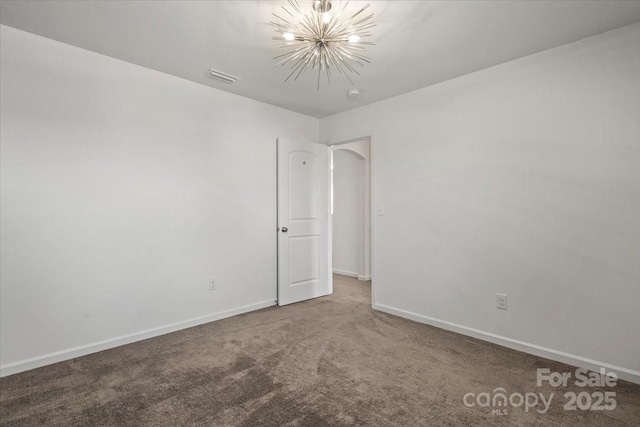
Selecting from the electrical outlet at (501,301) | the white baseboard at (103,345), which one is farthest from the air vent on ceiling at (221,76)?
the electrical outlet at (501,301)

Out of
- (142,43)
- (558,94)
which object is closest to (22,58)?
(142,43)

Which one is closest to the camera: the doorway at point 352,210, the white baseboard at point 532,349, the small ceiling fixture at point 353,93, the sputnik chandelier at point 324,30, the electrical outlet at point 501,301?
the sputnik chandelier at point 324,30

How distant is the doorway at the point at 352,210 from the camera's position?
5.36m

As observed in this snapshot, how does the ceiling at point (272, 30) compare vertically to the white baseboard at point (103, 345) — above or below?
above

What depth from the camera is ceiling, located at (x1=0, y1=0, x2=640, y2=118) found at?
6.58 ft

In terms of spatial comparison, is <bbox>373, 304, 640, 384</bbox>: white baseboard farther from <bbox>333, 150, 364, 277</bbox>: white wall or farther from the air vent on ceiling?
the air vent on ceiling

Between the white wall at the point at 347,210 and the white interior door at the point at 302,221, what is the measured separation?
1334 mm

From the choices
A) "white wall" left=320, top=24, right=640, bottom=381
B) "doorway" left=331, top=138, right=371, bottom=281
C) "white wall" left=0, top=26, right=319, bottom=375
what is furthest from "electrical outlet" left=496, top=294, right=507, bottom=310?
"doorway" left=331, top=138, right=371, bottom=281

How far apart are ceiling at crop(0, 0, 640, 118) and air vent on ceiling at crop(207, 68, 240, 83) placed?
0.08m

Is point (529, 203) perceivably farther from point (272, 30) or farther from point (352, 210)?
point (352, 210)

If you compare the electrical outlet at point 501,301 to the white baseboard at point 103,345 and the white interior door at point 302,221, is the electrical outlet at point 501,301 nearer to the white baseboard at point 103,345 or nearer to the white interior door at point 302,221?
the white interior door at point 302,221

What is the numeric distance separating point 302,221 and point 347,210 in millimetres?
1869

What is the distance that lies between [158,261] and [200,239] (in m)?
0.44

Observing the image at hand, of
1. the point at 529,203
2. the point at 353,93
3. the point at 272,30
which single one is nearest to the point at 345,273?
the point at 353,93
